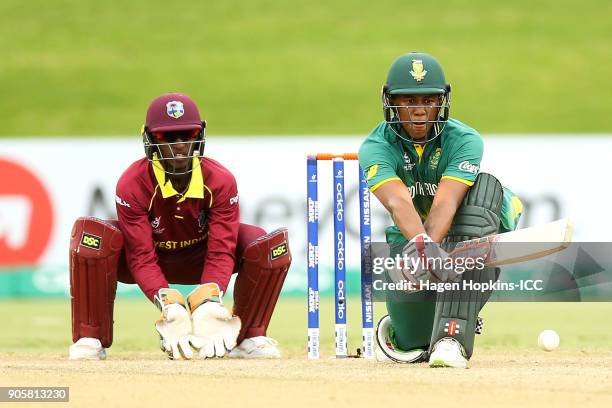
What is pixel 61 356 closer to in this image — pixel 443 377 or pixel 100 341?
pixel 100 341

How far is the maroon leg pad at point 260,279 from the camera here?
21.2 ft

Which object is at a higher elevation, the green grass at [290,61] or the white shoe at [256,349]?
the green grass at [290,61]

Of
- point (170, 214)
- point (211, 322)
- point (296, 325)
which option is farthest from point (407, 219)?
point (296, 325)

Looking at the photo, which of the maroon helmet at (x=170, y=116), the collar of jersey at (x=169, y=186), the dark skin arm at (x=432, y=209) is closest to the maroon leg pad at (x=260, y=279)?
A: the collar of jersey at (x=169, y=186)

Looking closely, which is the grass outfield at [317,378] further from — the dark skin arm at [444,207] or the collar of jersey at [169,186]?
the collar of jersey at [169,186]

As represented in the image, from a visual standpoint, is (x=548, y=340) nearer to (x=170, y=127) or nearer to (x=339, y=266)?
(x=339, y=266)

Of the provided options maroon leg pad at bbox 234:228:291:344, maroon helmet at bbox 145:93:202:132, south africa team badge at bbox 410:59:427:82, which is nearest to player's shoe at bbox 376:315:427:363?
maroon leg pad at bbox 234:228:291:344

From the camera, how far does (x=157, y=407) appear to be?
430 cm

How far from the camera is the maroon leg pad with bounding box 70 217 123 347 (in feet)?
20.2

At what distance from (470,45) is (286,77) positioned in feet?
11.1

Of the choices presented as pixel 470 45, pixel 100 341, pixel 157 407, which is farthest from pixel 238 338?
pixel 470 45

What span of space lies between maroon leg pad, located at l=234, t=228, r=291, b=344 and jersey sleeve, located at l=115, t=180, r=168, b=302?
20.1 inches

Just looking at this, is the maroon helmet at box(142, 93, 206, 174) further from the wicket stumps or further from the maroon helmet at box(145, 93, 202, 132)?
the wicket stumps

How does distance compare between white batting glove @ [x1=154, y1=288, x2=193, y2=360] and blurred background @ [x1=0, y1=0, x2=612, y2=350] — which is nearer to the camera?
white batting glove @ [x1=154, y1=288, x2=193, y2=360]
